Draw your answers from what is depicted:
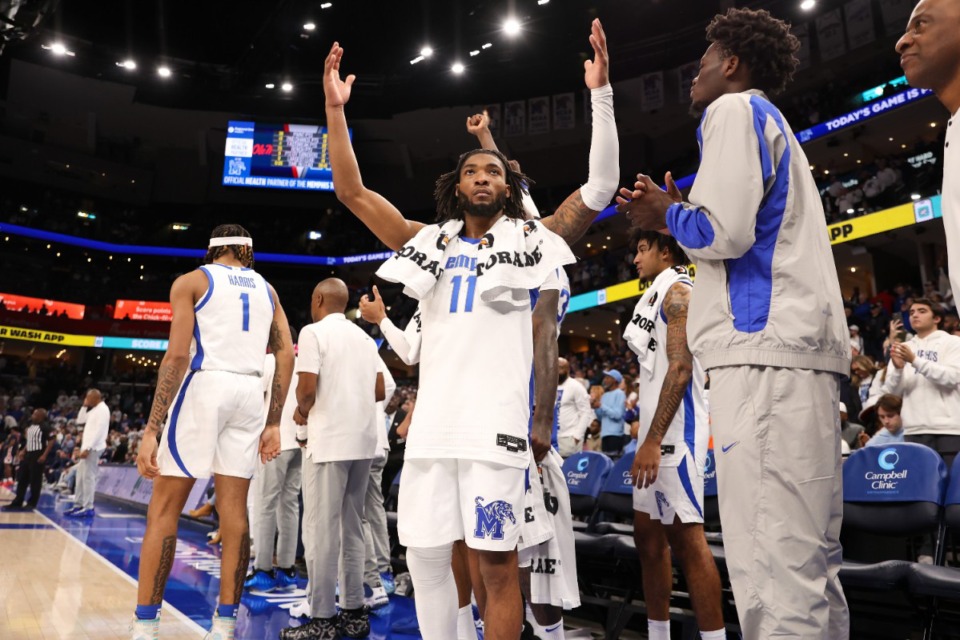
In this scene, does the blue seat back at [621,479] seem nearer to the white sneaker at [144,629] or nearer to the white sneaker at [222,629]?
the white sneaker at [222,629]

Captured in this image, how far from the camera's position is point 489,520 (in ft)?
7.02

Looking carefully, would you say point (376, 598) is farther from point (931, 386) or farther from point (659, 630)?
point (931, 386)

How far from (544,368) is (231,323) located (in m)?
1.63

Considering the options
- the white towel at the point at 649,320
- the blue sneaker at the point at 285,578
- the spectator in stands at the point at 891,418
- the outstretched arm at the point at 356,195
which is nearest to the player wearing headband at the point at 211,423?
the outstretched arm at the point at 356,195

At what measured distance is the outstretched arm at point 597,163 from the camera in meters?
2.63

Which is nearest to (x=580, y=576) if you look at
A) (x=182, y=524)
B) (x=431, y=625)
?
(x=431, y=625)

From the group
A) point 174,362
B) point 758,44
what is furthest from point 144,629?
point 758,44

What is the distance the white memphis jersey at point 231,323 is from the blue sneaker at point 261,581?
226 centimetres

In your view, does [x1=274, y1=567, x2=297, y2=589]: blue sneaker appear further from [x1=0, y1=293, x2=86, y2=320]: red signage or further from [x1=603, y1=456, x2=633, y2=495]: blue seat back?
[x1=0, y1=293, x2=86, y2=320]: red signage

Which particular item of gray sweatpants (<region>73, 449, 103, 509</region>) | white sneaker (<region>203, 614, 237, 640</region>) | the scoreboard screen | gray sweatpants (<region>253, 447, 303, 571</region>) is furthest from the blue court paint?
the scoreboard screen

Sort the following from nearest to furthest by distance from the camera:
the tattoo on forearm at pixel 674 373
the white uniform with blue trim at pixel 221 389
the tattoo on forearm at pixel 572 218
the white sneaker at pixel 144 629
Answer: the tattoo on forearm at pixel 572 218 < the tattoo on forearm at pixel 674 373 < the white sneaker at pixel 144 629 < the white uniform with blue trim at pixel 221 389

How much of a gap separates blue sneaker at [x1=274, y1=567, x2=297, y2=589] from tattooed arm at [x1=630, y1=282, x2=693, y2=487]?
336cm

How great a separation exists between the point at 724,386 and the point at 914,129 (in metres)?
20.1

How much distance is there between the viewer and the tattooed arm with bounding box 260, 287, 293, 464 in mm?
3730
